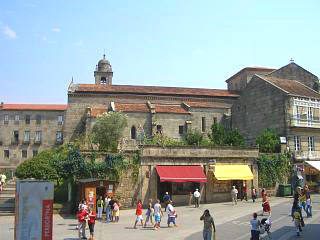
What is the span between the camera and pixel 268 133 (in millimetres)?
39969

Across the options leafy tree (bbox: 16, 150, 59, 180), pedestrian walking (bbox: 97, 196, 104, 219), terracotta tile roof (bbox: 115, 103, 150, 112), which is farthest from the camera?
terracotta tile roof (bbox: 115, 103, 150, 112)

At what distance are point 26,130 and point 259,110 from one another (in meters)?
39.7

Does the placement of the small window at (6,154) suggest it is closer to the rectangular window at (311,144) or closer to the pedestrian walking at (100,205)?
the pedestrian walking at (100,205)

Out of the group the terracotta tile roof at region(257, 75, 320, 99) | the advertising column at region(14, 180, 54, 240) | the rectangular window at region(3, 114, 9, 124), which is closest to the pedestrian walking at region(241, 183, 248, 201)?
the terracotta tile roof at region(257, 75, 320, 99)

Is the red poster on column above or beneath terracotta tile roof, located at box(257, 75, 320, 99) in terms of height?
beneath

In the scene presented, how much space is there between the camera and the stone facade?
65.2 m

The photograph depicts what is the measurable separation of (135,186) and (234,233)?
12367 mm

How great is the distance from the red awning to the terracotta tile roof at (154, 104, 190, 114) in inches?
728

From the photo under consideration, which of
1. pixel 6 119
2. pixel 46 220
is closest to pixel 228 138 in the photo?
pixel 46 220

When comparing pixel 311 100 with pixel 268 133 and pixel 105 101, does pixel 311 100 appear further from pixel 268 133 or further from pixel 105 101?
pixel 105 101

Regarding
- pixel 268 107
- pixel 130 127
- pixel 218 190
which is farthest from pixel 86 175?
pixel 268 107

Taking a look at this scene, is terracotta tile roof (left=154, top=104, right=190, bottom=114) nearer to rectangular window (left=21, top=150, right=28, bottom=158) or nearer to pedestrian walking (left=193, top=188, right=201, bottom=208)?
pedestrian walking (left=193, top=188, right=201, bottom=208)

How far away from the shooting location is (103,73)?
6862 centimetres

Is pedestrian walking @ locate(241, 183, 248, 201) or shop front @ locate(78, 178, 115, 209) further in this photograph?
pedestrian walking @ locate(241, 183, 248, 201)
